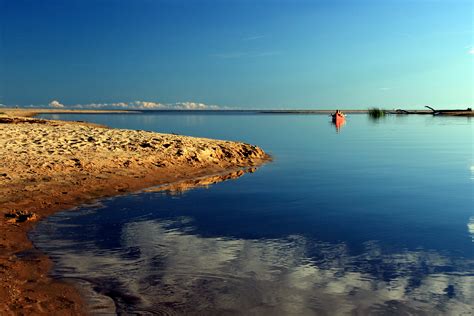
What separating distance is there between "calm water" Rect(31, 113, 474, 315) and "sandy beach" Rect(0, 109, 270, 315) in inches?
17.4

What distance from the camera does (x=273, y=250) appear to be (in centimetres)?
808

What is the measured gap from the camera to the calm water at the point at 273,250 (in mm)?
5992

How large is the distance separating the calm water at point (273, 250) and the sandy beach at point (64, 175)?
1.45 ft

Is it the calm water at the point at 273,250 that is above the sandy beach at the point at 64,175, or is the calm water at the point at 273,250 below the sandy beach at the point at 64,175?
below

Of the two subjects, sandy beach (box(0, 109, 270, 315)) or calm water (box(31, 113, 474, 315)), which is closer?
calm water (box(31, 113, 474, 315))

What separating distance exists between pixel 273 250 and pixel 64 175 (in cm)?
874

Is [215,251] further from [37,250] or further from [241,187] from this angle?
[241,187]

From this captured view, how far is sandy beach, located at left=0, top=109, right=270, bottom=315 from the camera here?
245 inches

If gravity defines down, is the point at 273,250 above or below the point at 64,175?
below

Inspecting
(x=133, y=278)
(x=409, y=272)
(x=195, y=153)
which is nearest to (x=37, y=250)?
(x=133, y=278)

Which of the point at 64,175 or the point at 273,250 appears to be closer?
the point at 273,250

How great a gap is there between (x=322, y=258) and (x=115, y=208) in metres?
6.10

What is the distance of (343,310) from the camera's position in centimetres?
567

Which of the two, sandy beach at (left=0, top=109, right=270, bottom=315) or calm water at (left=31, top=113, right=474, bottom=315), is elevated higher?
sandy beach at (left=0, top=109, right=270, bottom=315)
